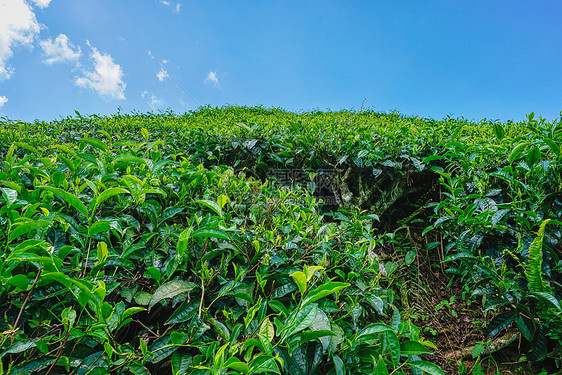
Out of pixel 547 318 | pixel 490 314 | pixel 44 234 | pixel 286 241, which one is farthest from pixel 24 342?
pixel 490 314

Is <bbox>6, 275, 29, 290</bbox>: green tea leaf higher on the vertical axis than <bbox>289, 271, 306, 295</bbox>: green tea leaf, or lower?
lower

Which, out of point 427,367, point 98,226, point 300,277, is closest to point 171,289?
point 98,226

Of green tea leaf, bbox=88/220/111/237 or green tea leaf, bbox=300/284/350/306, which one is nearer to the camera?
green tea leaf, bbox=300/284/350/306

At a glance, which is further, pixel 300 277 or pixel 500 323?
pixel 500 323

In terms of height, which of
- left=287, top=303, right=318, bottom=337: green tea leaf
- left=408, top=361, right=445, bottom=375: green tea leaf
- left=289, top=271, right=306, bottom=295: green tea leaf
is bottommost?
left=408, top=361, right=445, bottom=375: green tea leaf

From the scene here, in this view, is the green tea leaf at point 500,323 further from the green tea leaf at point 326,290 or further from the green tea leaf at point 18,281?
the green tea leaf at point 18,281

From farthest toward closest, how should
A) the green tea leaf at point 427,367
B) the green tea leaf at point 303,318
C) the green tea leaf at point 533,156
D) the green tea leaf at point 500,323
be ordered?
the green tea leaf at point 533,156 → the green tea leaf at point 500,323 → the green tea leaf at point 427,367 → the green tea leaf at point 303,318

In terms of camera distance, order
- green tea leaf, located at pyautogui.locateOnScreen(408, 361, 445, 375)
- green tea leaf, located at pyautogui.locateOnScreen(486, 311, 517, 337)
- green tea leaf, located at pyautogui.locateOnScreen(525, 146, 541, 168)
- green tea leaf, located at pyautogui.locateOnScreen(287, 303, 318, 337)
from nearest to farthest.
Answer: green tea leaf, located at pyautogui.locateOnScreen(287, 303, 318, 337) → green tea leaf, located at pyautogui.locateOnScreen(408, 361, 445, 375) → green tea leaf, located at pyautogui.locateOnScreen(486, 311, 517, 337) → green tea leaf, located at pyautogui.locateOnScreen(525, 146, 541, 168)

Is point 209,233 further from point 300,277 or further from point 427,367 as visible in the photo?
point 427,367

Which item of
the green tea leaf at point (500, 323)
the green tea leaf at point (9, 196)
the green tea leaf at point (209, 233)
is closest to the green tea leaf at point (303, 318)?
the green tea leaf at point (209, 233)

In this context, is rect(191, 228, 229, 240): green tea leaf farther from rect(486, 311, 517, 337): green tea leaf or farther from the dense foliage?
rect(486, 311, 517, 337): green tea leaf

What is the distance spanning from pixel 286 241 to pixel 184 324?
56 cm

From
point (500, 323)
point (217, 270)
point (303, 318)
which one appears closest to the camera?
point (303, 318)

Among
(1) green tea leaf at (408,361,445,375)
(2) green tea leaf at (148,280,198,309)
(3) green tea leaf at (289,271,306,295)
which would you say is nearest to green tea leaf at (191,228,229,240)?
(2) green tea leaf at (148,280,198,309)
